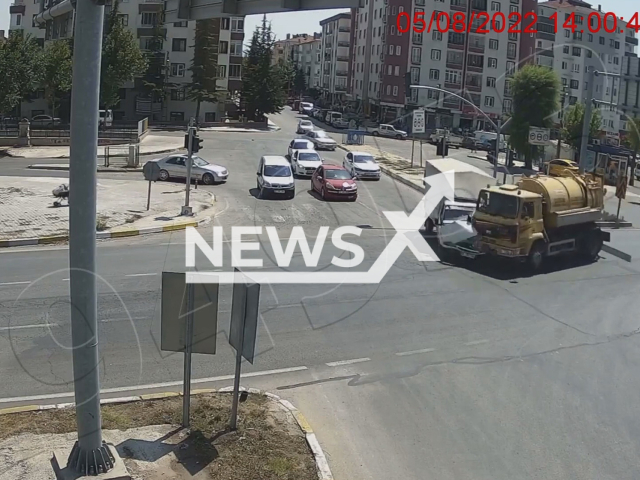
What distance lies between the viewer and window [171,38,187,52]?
62.0 m

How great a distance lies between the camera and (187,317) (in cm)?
770

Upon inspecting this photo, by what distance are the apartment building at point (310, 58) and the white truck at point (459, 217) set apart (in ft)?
305

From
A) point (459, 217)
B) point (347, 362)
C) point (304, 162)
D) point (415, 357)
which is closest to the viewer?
point (347, 362)

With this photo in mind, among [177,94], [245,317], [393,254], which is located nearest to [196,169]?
[393,254]

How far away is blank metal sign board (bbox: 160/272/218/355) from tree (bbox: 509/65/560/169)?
39066 mm

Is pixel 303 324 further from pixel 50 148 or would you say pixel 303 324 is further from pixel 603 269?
pixel 50 148

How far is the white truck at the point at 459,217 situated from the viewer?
18.5m

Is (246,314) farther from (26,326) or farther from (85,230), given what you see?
(26,326)

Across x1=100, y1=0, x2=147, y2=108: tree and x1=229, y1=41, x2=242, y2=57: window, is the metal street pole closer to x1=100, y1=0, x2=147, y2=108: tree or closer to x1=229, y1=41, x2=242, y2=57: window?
x1=100, y1=0, x2=147, y2=108: tree

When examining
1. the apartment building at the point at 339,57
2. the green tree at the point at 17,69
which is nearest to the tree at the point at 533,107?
the green tree at the point at 17,69

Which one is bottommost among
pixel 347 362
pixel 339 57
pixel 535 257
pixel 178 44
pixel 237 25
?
pixel 347 362

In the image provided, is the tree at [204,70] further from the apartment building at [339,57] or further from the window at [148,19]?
the apartment building at [339,57]

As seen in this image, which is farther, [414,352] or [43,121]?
[43,121]

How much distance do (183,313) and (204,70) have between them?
171ft
